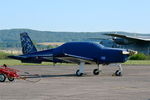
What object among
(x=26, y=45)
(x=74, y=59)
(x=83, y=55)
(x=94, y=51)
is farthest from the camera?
(x=26, y=45)

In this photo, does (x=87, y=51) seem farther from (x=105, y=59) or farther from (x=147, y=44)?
(x=147, y=44)

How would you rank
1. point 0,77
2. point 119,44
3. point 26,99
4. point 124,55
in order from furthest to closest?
point 119,44
point 124,55
point 0,77
point 26,99

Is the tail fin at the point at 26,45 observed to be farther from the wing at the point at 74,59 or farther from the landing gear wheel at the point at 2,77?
the landing gear wheel at the point at 2,77

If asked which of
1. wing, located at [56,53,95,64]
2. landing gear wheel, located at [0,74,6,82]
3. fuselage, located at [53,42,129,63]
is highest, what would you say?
fuselage, located at [53,42,129,63]

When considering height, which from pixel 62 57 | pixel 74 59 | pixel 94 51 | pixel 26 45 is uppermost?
pixel 26 45

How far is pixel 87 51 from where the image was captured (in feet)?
92.5

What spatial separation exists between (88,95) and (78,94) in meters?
0.48

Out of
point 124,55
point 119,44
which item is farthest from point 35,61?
point 119,44

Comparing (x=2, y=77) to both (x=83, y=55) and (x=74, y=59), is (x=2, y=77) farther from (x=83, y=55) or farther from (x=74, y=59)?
(x=83, y=55)

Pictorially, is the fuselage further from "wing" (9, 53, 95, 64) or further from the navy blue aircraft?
"wing" (9, 53, 95, 64)

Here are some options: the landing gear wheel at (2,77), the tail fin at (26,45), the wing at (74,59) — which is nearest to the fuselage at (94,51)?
the wing at (74,59)

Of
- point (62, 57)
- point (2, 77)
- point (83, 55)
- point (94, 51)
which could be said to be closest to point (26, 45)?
point (62, 57)

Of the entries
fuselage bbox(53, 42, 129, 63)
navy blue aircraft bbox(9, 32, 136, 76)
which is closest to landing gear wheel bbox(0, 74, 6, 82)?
navy blue aircraft bbox(9, 32, 136, 76)

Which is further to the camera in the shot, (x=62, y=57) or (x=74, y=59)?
(x=74, y=59)
